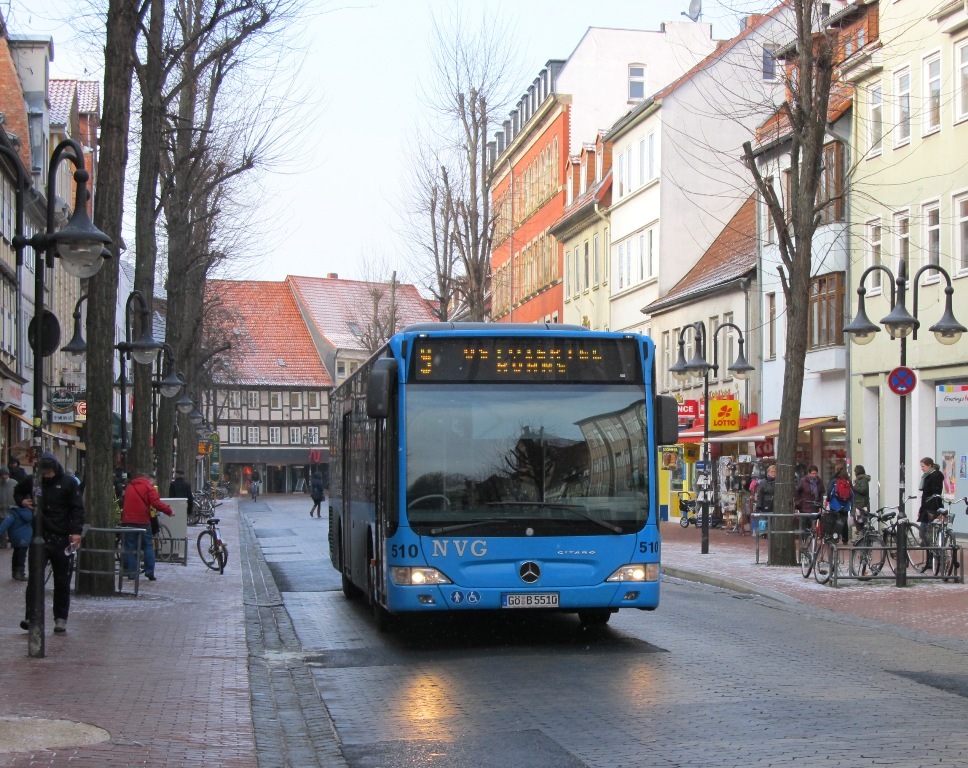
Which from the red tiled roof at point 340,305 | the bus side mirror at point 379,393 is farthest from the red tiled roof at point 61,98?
the red tiled roof at point 340,305

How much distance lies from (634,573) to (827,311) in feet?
90.2

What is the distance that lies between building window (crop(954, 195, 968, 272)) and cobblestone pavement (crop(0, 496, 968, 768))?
12543 millimetres

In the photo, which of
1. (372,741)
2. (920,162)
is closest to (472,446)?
(372,741)

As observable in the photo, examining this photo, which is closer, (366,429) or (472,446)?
(472,446)

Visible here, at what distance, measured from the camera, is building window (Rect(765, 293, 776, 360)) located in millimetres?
45188

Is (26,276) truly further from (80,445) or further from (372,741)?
(372,741)

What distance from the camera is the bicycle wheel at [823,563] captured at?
22250mm

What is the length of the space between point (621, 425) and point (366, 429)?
138 inches

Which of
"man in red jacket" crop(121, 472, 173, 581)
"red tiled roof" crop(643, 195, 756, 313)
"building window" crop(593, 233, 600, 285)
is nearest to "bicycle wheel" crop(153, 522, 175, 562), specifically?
"man in red jacket" crop(121, 472, 173, 581)

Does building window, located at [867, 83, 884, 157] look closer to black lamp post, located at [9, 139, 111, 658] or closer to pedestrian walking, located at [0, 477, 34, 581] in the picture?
pedestrian walking, located at [0, 477, 34, 581]

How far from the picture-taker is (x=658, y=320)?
57.3 meters

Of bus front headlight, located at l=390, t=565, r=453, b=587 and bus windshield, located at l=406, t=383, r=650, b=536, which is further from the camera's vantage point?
bus windshield, located at l=406, t=383, r=650, b=536

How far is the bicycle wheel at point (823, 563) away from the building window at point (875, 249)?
54.1ft

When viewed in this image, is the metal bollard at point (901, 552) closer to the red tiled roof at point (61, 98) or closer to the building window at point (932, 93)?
the building window at point (932, 93)
